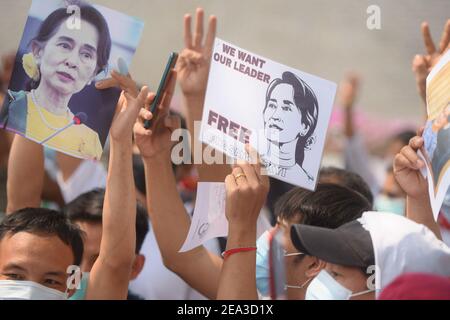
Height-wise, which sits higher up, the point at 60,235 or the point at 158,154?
the point at 158,154

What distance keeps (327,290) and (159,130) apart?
3.04 feet

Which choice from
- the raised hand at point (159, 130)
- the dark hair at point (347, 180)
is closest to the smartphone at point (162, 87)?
the raised hand at point (159, 130)

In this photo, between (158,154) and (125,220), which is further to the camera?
(158,154)

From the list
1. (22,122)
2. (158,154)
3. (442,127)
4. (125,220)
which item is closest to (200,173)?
(158,154)

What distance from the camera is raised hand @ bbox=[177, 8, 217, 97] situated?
3.27 meters

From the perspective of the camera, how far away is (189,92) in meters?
3.27

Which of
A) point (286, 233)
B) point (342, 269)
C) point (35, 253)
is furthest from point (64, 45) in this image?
point (342, 269)

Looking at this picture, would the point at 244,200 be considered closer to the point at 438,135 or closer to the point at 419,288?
the point at 438,135

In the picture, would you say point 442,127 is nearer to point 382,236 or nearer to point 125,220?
point 382,236

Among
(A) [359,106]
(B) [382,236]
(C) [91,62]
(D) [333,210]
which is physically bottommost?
(B) [382,236]

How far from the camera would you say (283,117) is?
297 centimetres

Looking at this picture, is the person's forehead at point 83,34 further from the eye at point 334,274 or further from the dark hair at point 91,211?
the eye at point 334,274

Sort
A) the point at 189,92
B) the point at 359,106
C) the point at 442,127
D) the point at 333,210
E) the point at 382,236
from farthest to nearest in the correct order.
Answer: the point at 359,106, the point at 189,92, the point at 333,210, the point at 442,127, the point at 382,236
